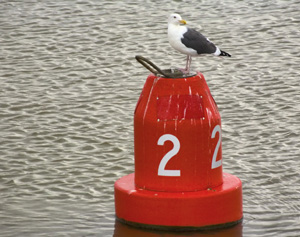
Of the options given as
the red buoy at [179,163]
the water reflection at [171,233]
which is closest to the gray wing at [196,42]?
the red buoy at [179,163]

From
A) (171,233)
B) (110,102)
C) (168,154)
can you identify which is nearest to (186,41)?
(168,154)

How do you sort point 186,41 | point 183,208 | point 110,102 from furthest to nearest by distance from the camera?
point 110,102, point 186,41, point 183,208

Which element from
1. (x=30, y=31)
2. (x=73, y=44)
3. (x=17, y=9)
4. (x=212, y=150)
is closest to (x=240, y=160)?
(x=212, y=150)

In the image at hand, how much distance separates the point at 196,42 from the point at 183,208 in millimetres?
1131

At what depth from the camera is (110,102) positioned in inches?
322

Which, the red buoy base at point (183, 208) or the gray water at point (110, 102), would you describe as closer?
the red buoy base at point (183, 208)

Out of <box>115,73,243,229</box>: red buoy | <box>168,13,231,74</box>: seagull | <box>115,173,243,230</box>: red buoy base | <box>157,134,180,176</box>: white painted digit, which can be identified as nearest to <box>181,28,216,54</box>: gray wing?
<box>168,13,231,74</box>: seagull

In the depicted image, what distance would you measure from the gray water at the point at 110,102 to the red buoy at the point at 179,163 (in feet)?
0.37

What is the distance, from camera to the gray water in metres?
5.77

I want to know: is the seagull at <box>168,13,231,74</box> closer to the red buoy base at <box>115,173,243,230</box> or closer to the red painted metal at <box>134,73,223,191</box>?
the red painted metal at <box>134,73,223,191</box>

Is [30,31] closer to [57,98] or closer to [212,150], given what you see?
[57,98]

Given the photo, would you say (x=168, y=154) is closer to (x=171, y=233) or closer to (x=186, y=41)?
(x=171, y=233)

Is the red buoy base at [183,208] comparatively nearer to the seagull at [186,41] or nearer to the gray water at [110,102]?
the gray water at [110,102]

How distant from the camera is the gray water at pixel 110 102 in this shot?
18.9 ft
